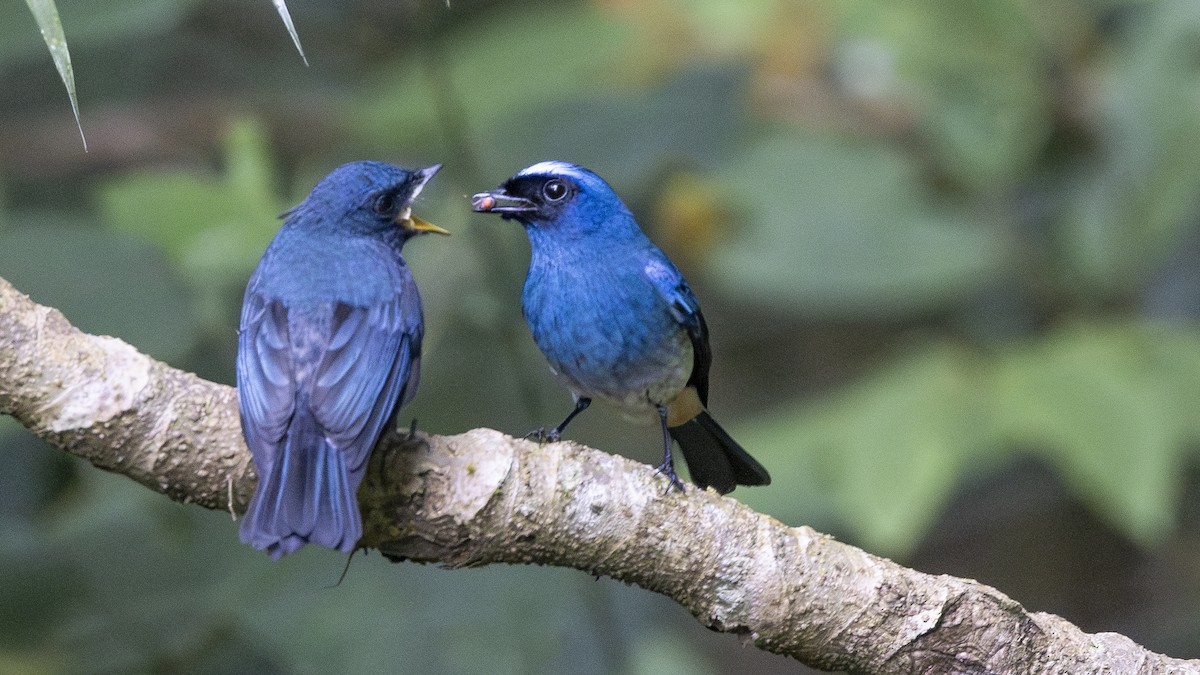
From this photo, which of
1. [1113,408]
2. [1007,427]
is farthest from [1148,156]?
[1007,427]

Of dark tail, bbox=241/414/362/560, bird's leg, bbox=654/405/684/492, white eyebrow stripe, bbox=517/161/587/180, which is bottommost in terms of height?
bird's leg, bbox=654/405/684/492

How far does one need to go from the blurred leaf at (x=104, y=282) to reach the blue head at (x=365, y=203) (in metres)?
0.65

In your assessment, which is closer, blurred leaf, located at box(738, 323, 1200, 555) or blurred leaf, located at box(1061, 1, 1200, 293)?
blurred leaf, located at box(738, 323, 1200, 555)

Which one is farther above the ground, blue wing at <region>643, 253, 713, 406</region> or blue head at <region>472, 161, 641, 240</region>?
blue head at <region>472, 161, 641, 240</region>

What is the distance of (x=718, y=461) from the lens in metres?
3.56

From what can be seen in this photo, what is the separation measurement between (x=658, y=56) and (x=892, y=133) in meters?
1.18

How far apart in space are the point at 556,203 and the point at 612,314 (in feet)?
1.25

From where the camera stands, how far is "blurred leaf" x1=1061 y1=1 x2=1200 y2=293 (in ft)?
15.3

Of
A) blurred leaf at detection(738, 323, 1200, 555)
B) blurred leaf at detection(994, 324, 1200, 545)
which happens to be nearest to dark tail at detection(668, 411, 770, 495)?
blurred leaf at detection(738, 323, 1200, 555)

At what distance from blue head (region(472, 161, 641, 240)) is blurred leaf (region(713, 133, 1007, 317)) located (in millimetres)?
1590

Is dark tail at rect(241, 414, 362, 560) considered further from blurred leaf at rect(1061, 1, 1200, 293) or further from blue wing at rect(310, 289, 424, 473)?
blurred leaf at rect(1061, 1, 1200, 293)

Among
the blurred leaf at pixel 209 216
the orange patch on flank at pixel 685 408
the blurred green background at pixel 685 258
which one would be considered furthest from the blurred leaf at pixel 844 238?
the blurred leaf at pixel 209 216

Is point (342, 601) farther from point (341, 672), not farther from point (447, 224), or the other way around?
point (447, 224)

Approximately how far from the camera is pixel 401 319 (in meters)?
2.83
